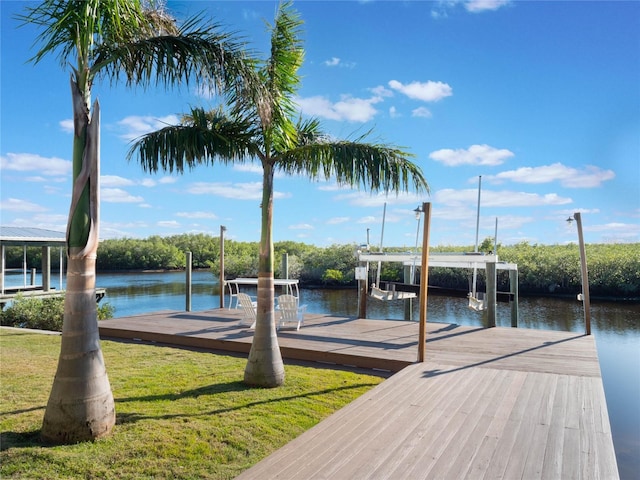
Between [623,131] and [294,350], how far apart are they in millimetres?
11921

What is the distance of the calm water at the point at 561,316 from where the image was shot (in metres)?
6.24

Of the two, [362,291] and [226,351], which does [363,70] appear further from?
[226,351]

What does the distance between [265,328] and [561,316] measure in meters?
13.3

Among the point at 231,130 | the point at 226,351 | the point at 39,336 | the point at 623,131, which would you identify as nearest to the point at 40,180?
the point at 39,336

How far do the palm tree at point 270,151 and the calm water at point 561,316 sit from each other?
3877 millimetres

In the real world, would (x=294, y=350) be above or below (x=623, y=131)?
below

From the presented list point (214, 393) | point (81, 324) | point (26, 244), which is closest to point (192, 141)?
point (81, 324)

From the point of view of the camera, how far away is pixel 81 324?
3.42 m

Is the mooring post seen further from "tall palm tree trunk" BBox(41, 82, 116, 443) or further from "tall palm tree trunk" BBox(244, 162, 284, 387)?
"tall palm tree trunk" BBox(41, 82, 116, 443)

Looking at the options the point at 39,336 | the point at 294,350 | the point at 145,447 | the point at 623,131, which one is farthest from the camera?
the point at 623,131

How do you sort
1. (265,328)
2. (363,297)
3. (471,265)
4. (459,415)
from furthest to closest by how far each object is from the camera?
(471,265), (363,297), (265,328), (459,415)

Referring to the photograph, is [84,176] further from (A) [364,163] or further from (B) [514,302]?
(B) [514,302]

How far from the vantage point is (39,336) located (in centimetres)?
859

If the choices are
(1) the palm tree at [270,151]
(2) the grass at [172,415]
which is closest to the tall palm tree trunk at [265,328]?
(1) the palm tree at [270,151]
